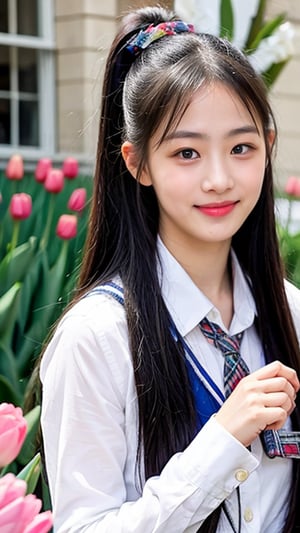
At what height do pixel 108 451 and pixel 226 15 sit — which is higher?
pixel 226 15

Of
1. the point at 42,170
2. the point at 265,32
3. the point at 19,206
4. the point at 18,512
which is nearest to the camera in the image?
the point at 18,512

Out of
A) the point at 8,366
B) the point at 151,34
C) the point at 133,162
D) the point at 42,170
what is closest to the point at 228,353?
the point at 133,162

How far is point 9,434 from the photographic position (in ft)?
2.64

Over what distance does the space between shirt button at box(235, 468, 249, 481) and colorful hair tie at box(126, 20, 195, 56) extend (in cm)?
54

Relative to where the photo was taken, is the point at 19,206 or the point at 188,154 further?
the point at 19,206

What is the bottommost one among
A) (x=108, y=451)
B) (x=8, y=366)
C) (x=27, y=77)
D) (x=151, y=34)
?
(x=27, y=77)

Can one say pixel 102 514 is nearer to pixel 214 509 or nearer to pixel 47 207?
pixel 214 509

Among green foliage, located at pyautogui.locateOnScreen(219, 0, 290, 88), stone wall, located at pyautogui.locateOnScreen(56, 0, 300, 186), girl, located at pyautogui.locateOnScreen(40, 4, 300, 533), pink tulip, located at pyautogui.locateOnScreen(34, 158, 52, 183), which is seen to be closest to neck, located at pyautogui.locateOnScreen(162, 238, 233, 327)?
girl, located at pyautogui.locateOnScreen(40, 4, 300, 533)

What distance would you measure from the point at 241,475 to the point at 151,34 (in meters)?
0.56

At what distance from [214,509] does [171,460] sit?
0.26ft

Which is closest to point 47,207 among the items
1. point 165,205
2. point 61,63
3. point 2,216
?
point 2,216

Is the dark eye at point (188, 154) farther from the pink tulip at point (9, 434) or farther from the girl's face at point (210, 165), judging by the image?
the pink tulip at point (9, 434)

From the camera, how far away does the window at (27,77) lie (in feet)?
23.9

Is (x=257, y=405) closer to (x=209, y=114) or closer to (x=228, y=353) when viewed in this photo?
(x=228, y=353)
